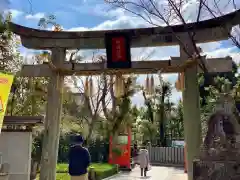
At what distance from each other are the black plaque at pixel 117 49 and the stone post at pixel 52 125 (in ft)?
5.54

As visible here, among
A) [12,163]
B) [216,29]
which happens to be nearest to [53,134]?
[12,163]

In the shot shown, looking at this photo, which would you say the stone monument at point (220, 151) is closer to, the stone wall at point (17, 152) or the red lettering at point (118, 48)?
the red lettering at point (118, 48)

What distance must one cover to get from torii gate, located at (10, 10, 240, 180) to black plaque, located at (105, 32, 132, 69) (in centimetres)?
23

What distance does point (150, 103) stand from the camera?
104ft

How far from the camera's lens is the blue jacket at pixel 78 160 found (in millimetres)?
7543

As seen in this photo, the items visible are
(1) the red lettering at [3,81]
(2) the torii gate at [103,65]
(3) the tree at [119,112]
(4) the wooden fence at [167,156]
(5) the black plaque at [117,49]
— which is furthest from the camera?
(4) the wooden fence at [167,156]

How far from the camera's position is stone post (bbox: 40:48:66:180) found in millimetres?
10273

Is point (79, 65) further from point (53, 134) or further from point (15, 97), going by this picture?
point (15, 97)

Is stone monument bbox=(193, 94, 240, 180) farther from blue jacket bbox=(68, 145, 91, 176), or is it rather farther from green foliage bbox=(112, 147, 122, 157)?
green foliage bbox=(112, 147, 122, 157)

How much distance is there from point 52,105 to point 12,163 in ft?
7.60

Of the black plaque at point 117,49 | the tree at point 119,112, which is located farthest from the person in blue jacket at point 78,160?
the tree at point 119,112

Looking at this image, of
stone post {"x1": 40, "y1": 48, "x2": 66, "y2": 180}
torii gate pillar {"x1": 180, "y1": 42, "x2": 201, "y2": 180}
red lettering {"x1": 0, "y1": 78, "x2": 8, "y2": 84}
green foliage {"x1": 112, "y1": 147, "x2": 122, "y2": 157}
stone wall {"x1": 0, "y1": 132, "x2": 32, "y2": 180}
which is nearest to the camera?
red lettering {"x1": 0, "y1": 78, "x2": 8, "y2": 84}

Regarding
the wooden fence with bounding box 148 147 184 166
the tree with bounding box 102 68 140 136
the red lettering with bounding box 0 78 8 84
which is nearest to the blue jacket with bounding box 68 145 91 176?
the red lettering with bounding box 0 78 8 84

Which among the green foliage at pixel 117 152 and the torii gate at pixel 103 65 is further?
the green foliage at pixel 117 152
